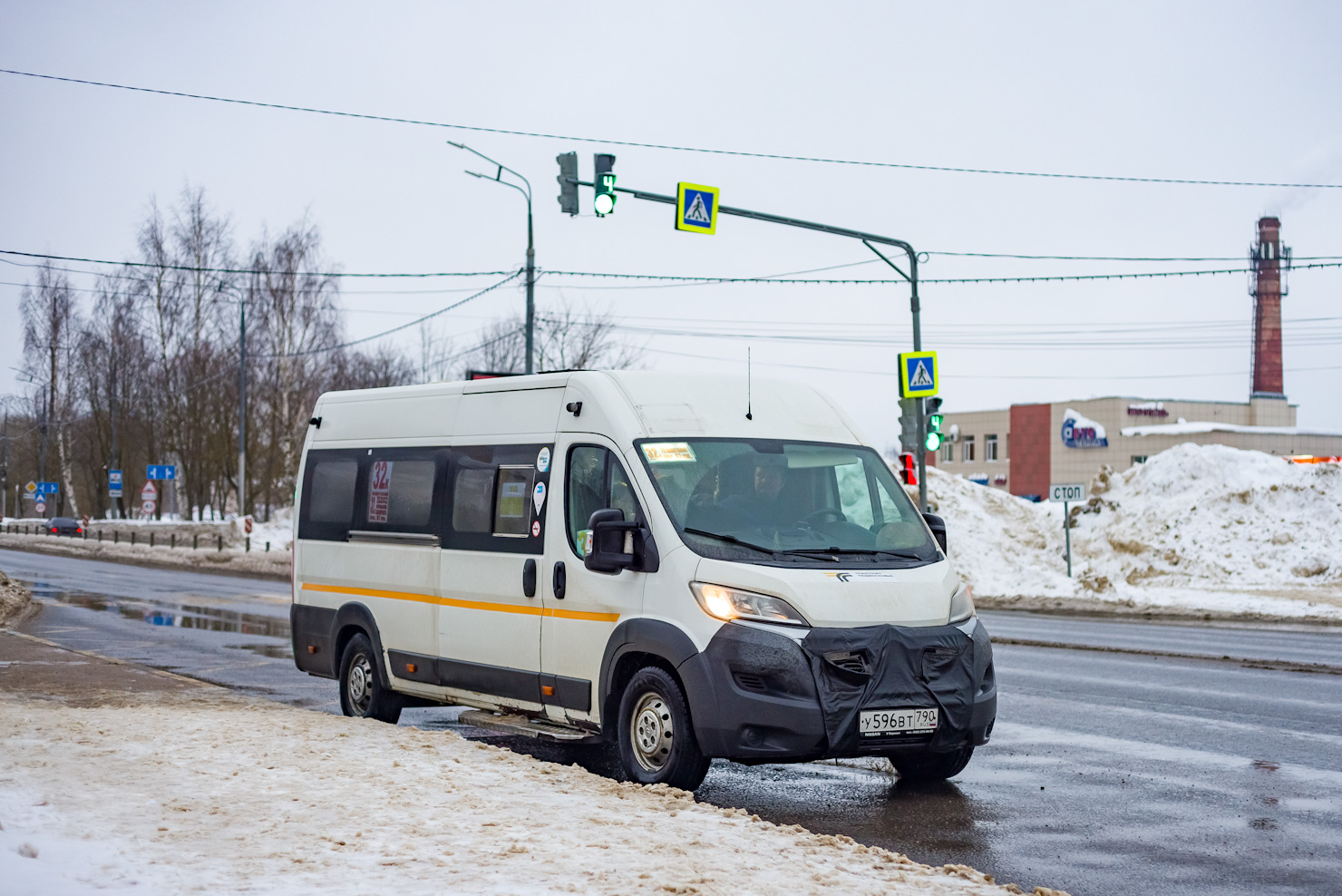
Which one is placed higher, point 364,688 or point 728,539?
point 728,539

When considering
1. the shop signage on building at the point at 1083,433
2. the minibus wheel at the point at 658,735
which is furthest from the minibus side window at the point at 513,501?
the shop signage on building at the point at 1083,433

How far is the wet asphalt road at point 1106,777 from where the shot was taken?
6203mm

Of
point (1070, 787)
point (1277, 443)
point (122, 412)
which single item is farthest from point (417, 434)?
point (1277, 443)

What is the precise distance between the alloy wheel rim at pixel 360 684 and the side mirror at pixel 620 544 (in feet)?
11.4

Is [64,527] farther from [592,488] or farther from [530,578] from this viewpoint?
[592,488]

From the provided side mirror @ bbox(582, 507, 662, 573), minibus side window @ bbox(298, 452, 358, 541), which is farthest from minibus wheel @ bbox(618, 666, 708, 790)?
minibus side window @ bbox(298, 452, 358, 541)

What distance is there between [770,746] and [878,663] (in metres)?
0.73

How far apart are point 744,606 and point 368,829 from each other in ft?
7.74

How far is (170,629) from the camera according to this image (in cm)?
1889

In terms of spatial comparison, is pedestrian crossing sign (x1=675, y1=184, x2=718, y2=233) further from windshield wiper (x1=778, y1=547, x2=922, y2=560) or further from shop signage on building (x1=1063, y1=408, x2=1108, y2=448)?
shop signage on building (x1=1063, y1=408, x2=1108, y2=448)

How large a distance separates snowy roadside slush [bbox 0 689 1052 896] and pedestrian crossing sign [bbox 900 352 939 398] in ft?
57.0

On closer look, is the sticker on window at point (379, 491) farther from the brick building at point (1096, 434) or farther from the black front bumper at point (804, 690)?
the brick building at point (1096, 434)

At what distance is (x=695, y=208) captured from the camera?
20375 mm

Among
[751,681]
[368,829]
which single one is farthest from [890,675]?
[368,829]
